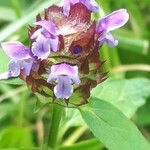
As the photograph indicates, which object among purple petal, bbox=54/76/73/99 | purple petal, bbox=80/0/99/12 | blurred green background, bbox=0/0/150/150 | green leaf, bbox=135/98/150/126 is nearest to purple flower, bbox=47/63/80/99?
purple petal, bbox=54/76/73/99

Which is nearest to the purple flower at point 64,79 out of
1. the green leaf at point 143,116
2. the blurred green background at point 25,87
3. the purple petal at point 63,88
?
the purple petal at point 63,88

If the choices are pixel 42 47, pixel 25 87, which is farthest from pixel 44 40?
pixel 25 87

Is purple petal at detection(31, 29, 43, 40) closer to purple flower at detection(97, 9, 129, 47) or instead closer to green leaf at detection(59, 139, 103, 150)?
purple flower at detection(97, 9, 129, 47)

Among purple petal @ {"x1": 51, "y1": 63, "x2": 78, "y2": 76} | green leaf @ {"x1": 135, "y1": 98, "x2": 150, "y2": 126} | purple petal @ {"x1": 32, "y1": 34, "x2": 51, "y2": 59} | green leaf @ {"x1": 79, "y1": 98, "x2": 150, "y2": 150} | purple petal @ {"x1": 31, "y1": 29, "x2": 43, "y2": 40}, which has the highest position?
purple petal @ {"x1": 31, "y1": 29, "x2": 43, "y2": 40}

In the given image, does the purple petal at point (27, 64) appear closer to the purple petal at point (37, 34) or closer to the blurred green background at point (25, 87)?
the purple petal at point (37, 34)

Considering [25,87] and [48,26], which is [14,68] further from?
[25,87]

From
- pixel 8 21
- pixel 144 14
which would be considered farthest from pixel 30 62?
pixel 144 14

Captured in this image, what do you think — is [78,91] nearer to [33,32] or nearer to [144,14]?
[33,32]
